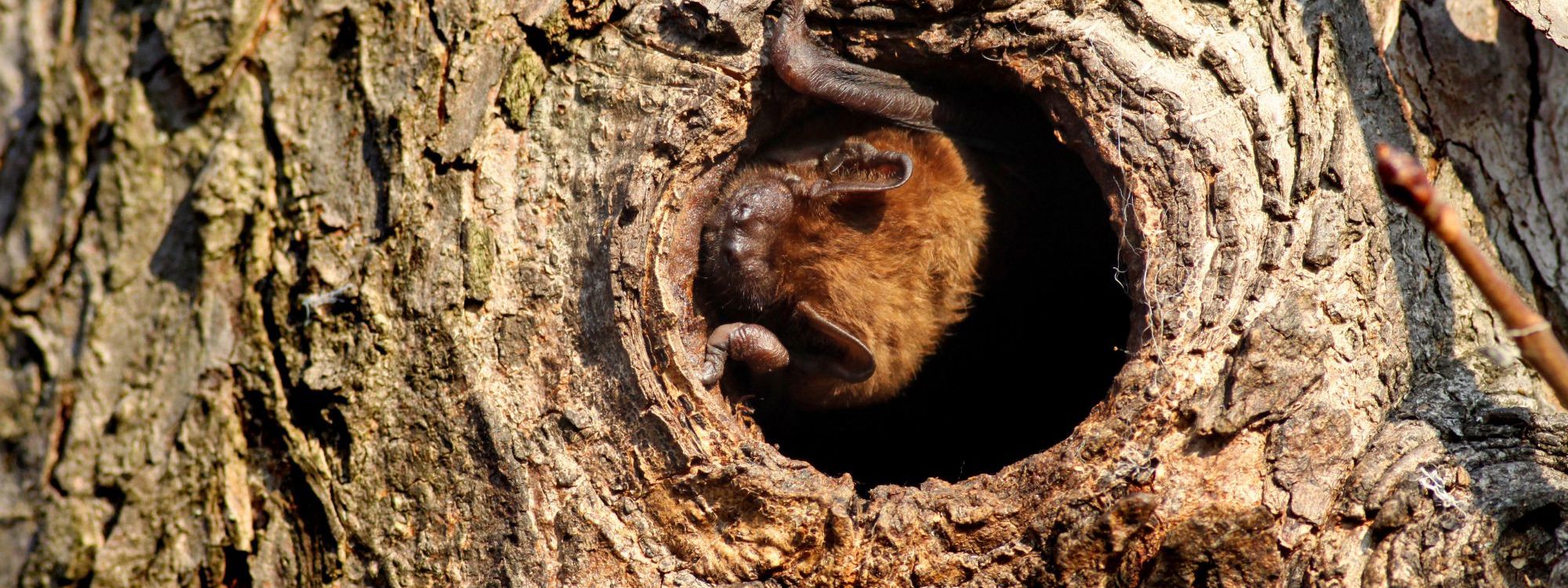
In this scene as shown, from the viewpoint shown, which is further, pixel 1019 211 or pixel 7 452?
pixel 1019 211

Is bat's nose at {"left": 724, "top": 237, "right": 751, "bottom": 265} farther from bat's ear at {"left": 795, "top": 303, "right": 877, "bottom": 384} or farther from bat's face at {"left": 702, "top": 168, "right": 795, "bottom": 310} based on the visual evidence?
bat's ear at {"left": 795, "top": 303, "right": 877, "bottom": 384}

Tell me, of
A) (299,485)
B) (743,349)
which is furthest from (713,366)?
(299,485)

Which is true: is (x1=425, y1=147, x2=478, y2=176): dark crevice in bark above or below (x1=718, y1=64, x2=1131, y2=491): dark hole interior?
above

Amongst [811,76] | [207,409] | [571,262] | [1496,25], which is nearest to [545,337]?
[571,262]

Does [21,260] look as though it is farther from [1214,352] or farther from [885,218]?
[1214,352]

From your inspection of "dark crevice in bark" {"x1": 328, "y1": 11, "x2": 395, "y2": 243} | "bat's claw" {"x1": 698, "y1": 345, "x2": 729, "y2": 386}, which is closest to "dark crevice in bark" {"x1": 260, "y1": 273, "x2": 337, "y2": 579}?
"dark crevice in bark" {"x1": 328, "y1": 11, "x2": 395, "y2": 243}

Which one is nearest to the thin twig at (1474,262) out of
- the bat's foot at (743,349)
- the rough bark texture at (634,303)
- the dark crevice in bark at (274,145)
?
the rough bark texture at (634,303)

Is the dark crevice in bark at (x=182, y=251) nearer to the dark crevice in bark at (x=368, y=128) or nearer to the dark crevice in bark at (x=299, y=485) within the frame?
the dark crevice in bark at (x=299, y=485)
